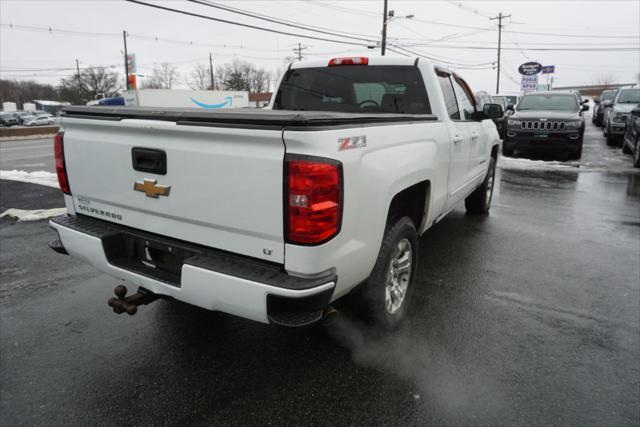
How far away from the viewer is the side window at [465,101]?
4730 millimetres

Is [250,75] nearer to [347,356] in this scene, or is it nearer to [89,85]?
[89,85]

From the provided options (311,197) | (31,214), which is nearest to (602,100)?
(31,214)

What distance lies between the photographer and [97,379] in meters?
2.69

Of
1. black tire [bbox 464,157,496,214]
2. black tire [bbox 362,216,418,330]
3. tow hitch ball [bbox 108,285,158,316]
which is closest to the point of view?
tow hitch ball [bbox 108,285,158,316]

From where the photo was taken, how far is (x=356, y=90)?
14.3 ft

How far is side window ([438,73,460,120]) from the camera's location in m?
4.18

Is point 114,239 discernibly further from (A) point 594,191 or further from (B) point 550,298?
(A) point 594,191

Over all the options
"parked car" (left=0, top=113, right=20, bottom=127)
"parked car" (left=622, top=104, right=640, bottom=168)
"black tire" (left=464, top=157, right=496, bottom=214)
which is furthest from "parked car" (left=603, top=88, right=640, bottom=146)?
"parked car" (left=0, top=113, right=20, bottom=127)

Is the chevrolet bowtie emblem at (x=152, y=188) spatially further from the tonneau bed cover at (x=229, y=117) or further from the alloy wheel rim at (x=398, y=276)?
the alloy wheel rim at (x=398, y=276)

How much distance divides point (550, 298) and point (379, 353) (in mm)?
1897

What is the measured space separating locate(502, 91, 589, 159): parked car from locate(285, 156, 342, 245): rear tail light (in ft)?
39.3

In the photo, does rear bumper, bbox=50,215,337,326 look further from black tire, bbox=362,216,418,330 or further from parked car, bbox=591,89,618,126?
parked car, bbox=591,89,618,126

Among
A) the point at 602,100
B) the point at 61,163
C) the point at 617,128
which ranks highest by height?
the point at 602,100

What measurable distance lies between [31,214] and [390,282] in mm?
5772
